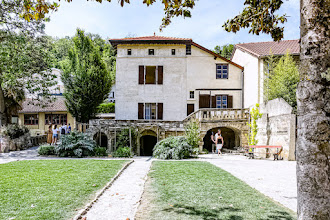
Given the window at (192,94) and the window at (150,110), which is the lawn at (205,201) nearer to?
the window at (150,110)

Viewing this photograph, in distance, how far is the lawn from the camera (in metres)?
5.59

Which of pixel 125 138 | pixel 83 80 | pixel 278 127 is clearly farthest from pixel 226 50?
pixel 278 127

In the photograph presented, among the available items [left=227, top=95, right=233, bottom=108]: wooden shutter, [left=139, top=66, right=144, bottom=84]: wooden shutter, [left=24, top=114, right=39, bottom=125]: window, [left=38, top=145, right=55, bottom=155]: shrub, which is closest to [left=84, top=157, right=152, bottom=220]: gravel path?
[left=38, top=145, right=55, bottom=155]: shrub

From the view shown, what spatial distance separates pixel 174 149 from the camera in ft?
58.2

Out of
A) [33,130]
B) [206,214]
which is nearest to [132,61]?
[33,130]

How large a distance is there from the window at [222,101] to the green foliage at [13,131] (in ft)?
54.7

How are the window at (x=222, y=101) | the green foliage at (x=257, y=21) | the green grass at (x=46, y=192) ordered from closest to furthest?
the green grass at (x=46, y=192) → the green foliage at (x=257, y=21) → the window at (x=222, y=101)

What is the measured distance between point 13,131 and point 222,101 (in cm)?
1739

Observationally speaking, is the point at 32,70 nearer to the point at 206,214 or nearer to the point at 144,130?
the point at 144,130

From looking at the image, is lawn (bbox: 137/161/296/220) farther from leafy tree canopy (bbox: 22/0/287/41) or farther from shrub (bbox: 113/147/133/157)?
shrub (bbox: 113/147/133/157)

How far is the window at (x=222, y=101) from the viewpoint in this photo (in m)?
26.0

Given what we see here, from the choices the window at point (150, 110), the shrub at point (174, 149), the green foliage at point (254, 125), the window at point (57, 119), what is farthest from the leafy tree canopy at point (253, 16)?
the window at point (57, 119)

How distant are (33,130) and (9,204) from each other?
34384 mm

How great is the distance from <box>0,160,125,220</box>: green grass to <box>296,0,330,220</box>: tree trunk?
162 inches
